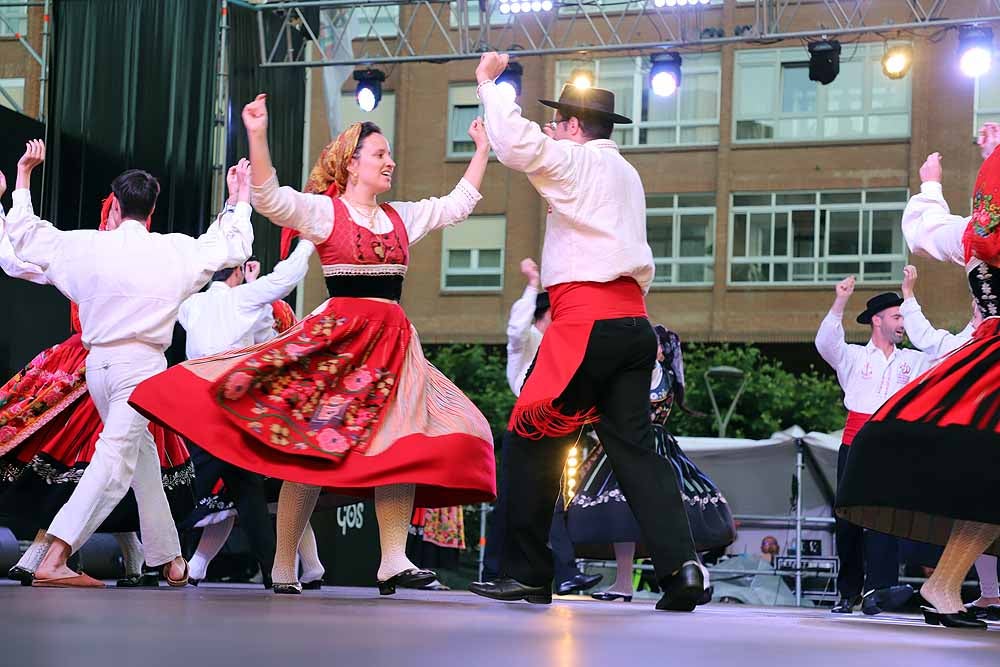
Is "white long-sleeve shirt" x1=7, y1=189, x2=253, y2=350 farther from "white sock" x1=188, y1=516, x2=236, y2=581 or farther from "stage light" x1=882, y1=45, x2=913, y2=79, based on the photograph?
"stage light" x1=882, y1=45, x2=913, y2=79

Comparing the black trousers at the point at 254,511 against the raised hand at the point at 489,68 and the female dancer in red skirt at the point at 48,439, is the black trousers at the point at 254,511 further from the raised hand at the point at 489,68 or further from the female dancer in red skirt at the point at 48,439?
the raised hand at the point at 489,68

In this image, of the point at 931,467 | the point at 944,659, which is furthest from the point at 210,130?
the point at 944,659

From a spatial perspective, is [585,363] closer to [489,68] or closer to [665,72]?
[489,68]

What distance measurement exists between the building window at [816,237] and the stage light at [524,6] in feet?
36.5

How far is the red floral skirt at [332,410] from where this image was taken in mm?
4820

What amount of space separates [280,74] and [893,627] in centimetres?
865

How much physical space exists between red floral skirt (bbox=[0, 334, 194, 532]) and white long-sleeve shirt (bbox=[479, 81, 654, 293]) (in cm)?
216

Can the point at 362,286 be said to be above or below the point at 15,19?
below

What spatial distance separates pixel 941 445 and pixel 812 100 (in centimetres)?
1978

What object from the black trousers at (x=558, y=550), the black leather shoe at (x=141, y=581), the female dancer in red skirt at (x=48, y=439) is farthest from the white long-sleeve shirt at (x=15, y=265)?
the black trousers at (x=558, y=550)

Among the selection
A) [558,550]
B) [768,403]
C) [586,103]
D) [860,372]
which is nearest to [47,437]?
[586,103]

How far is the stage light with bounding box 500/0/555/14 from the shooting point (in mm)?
12250

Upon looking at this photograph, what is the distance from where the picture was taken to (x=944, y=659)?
9.32ft

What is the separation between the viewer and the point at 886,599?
22.5 feet
